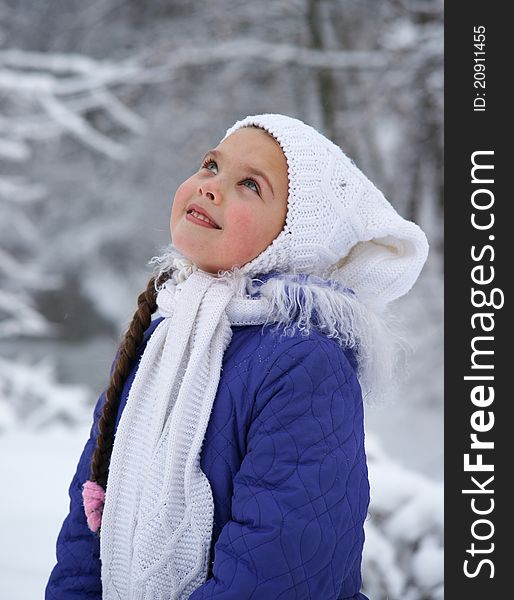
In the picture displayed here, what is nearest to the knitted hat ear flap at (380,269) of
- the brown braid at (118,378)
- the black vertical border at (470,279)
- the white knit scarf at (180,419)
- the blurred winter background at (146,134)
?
the white knit scarf at (180,419)

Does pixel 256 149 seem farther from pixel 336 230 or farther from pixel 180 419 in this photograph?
pixel 180 419

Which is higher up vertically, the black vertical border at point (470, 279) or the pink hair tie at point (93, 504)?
the black vertical border at point (470, 279)

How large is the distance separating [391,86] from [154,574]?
618 cm

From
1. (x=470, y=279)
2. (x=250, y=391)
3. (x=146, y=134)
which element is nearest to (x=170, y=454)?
(x=250, y=391)

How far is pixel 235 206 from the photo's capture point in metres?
1.39

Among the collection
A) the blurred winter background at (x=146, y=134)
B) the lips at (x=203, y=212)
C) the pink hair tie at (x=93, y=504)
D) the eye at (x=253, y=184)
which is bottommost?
the pink hair tie at (x=93, y=504)

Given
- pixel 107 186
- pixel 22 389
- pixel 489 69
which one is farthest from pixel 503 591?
pixel 107 186

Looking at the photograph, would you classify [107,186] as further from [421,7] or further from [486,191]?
[486,191]

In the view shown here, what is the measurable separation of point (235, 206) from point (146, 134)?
21.0ft

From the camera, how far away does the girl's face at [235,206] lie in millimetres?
1389

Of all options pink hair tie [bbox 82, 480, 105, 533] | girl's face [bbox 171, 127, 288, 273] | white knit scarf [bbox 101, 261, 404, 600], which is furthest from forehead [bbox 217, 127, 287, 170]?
pink hair tie [bbox 82, 480, 105, 533]

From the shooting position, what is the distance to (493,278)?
9.33ft

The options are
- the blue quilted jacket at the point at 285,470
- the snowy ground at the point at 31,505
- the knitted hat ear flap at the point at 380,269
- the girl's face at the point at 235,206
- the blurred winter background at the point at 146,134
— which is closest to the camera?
the blue quilted jacket at the point at 285,470

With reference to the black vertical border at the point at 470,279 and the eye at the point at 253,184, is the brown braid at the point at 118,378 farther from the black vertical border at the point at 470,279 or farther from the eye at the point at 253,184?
the black vertical border at the point at 470,279
